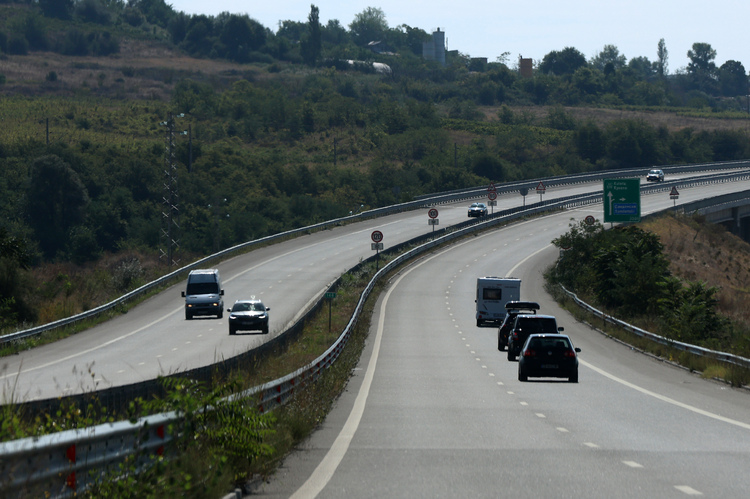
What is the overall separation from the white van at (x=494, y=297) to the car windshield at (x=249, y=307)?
10527 mm

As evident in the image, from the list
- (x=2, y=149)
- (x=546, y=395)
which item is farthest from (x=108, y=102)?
(x=546, y=395)

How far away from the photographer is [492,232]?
279 ft

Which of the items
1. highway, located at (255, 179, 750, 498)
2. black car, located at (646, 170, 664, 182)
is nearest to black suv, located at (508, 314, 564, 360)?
highway, located at (255, 179, 750, 498)

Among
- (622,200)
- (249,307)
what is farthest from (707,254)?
(249,307)

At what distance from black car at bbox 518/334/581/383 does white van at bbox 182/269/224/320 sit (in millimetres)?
25570

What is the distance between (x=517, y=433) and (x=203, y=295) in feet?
114

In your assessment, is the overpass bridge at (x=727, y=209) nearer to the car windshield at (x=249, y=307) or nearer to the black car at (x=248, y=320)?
the car windshield at (x=249, y=307)

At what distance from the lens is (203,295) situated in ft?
158

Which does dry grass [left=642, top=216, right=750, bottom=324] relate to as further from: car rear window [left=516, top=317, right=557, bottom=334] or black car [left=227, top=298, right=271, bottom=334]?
car rear window [left=516, top=317, right=557, bottom=334]

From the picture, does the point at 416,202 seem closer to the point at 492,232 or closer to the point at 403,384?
the point at 492,232

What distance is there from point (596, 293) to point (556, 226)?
33.4 m

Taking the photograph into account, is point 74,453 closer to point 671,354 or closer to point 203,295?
point 671,354

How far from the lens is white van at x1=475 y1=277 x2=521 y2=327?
1804 inches

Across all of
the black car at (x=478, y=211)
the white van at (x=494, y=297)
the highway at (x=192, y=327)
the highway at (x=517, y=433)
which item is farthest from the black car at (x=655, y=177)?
the highway at (x=517, y=433)
